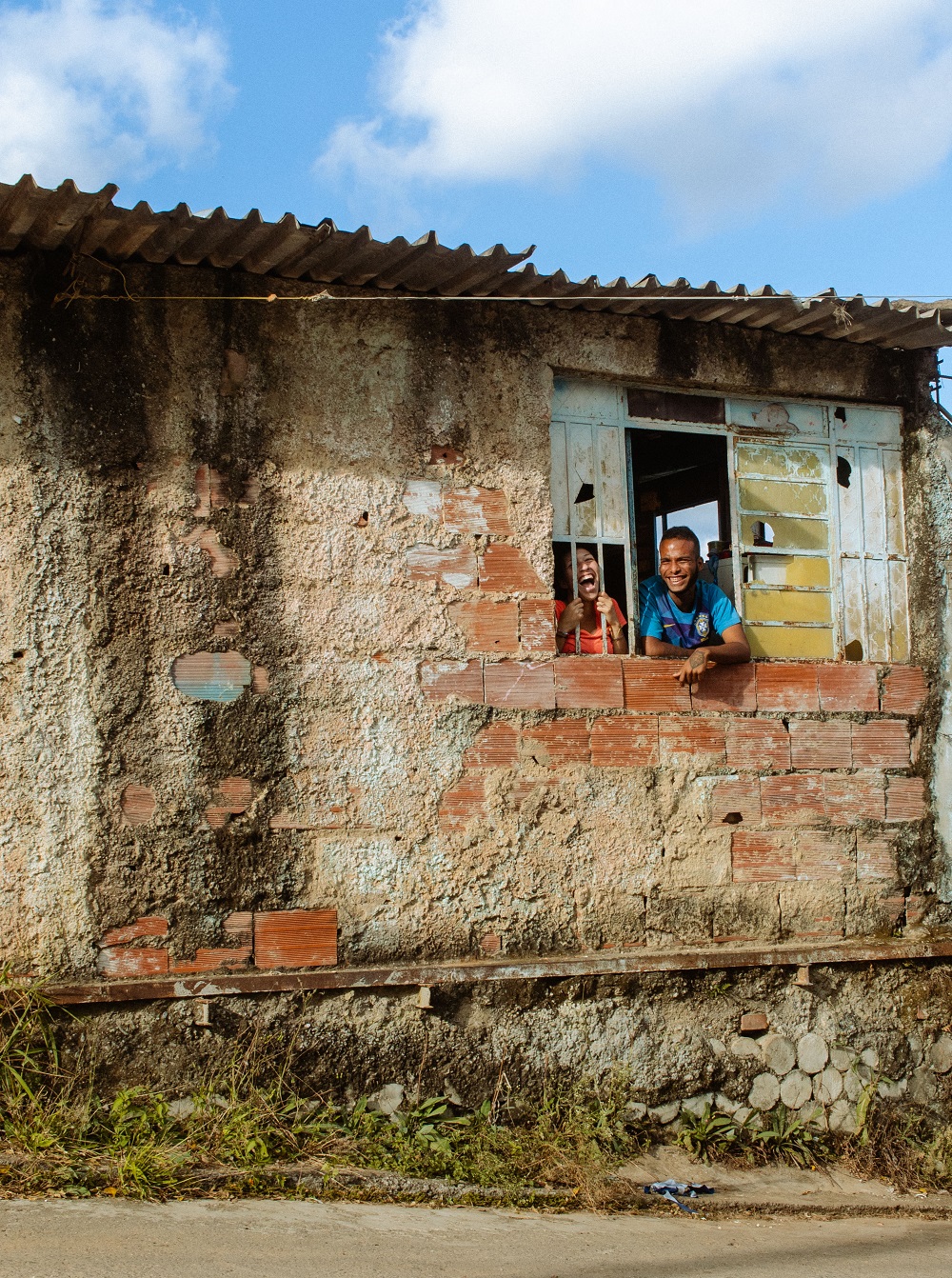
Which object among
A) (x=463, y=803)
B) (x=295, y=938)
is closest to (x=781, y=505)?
(x=463, y=803)

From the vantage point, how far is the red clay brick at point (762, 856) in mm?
5648

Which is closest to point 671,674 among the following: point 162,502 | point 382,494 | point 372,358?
point 382,494

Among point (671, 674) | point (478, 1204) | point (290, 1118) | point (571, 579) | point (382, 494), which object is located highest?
point (382, 494)

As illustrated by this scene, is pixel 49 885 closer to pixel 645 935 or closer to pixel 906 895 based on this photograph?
pixel 645 935

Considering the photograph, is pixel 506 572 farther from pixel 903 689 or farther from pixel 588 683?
pixel 903 689

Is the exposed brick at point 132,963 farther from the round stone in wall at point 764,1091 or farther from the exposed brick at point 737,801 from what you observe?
the round stone in wall at point 764,1091

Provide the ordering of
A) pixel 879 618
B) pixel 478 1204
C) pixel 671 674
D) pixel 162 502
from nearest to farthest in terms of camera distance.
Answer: pixel 478 1204
pixel 162 502
pixel 671 674
pixel 879 618

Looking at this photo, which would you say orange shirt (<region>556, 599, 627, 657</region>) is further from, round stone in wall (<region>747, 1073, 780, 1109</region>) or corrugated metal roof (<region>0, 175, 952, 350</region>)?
round stone in wall (<region>747, 1073, 780, 1109</region>)

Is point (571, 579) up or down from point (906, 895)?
up

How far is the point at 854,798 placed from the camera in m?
5.88

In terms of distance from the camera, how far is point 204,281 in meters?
5.00

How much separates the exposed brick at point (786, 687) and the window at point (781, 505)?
19 cm

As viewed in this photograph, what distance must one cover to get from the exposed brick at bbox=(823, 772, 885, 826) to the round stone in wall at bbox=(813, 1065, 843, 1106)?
1.14 meters

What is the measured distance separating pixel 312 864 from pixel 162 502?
1.58 metres
